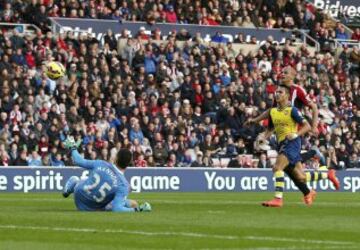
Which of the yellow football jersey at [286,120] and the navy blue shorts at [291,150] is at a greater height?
the yellow football jersey at [286,120]

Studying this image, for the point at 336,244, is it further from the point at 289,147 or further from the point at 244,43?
the point at 244,43

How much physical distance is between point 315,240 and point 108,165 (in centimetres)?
538

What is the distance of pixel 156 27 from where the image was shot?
41.5 metres

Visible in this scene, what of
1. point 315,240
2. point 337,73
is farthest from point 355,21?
point 315,240

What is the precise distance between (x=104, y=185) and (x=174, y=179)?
1635 centimetres

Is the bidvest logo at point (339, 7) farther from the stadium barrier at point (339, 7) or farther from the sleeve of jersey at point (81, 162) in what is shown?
A: the sleeve of jersey at point (81, 162)

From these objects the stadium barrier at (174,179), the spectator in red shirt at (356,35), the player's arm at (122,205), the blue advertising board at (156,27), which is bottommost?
the stadium barrier at (174,179)

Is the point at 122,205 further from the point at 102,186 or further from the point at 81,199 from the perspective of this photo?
the point at 81,199

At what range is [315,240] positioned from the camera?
45.6ft

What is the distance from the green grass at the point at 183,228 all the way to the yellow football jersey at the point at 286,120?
1.47 m

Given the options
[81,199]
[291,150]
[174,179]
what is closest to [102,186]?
[81,199]

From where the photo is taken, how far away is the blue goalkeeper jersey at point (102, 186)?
60.2 ft

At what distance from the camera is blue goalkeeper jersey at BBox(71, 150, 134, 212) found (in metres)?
18.3

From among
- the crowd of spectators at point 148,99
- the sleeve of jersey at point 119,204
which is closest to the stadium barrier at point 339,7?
the crowd of spectators at point 148,99
